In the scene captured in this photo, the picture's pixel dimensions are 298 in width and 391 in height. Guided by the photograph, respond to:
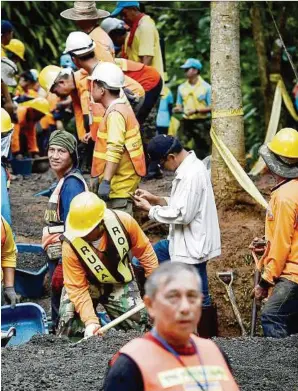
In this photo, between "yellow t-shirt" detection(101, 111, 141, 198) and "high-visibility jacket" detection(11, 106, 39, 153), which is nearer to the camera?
"yellow t-shirt" detection(101, 111, 141, 198)

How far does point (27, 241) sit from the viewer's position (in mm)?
11977

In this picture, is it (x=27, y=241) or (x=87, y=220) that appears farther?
(x=27, y=241)

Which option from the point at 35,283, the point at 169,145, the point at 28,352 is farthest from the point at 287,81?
the point at 28,352

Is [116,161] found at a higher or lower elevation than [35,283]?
higher

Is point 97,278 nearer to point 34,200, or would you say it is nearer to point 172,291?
point 172,291

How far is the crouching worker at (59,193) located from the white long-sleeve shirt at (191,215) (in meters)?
0.68

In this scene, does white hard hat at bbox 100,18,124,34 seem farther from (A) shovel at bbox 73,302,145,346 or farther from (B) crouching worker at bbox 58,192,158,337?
(A) shovel at bbox 73,302,145,346

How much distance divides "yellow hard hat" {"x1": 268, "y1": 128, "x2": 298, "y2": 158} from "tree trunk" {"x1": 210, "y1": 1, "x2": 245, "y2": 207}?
110 inches

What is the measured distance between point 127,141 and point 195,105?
8068mm

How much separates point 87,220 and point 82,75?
308 cm

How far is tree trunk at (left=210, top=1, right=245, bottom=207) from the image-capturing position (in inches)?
426

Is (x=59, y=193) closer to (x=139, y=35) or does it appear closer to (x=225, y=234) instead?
(x=225, y=234)

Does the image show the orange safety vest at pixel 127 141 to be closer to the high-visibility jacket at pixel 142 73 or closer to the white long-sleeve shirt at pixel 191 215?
the white long-sleeve shirt at pixel 191 215

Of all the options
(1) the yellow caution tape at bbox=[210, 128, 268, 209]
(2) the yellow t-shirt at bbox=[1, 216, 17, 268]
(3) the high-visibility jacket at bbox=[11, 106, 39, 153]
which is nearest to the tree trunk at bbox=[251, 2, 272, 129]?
(3) the high-visibility jacket at bbox=[11, 106, 39, 153]
